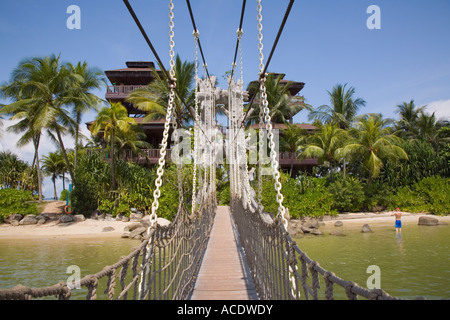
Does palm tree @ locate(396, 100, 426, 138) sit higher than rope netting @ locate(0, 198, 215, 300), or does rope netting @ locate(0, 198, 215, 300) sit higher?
palm tree @ locate(396, 100, 426, 138)

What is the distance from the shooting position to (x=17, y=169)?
79.7 ft

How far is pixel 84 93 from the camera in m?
16.3

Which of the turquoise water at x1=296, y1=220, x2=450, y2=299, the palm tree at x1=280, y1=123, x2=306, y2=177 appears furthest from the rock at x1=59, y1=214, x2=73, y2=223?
the palm tree at x1=280, y1=123, x2=306, y2=177

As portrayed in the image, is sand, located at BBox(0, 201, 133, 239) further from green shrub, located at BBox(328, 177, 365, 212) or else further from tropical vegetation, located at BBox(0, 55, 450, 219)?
green shrub, located at BBox(328, 177, 365, 212)

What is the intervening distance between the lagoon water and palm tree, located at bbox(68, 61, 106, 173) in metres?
6.50

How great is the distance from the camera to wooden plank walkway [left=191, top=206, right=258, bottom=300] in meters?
3.30

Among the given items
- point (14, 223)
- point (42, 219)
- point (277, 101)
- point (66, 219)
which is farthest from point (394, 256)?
point (14, 223)

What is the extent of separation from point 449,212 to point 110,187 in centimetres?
1724

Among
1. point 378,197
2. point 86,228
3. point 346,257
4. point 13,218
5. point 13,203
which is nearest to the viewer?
point 346,257

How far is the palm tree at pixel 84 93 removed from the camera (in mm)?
15648

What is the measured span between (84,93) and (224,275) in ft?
49.3

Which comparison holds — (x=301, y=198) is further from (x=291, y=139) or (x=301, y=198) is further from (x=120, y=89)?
(x=120, y=89)
